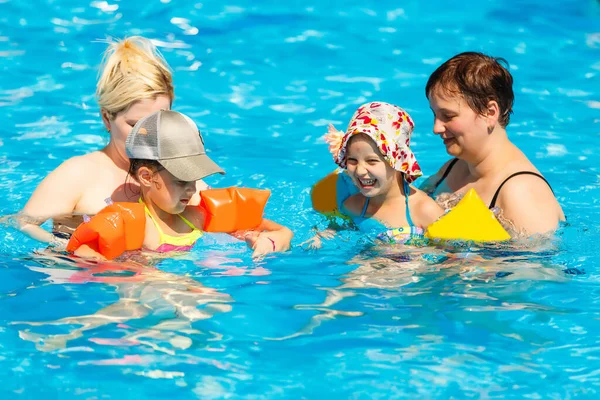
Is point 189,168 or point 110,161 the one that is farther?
point 110,161

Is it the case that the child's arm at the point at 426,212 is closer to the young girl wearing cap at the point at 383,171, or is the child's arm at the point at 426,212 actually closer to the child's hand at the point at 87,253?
the young girl wearing cap at the point at 383,171

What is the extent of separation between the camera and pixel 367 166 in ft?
18.7

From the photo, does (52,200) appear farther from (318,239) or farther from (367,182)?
(367,182)

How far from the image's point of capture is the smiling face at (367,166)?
568cm

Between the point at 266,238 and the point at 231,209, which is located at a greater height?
the point at 231,209

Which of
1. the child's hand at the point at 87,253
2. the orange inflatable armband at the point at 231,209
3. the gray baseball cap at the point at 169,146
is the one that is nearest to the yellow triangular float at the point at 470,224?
the orange inflatable armband at the point at 231,209

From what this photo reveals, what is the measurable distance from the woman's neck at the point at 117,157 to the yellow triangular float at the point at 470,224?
214cm

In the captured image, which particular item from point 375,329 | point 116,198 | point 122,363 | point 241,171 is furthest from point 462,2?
point 122,363

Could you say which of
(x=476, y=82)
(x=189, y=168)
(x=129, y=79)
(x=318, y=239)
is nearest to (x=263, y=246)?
(x=318, y=239)

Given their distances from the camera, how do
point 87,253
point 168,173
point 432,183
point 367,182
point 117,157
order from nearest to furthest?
point 87,253 → point 168,173 → point 367,182 → point 117,157 → point 432,183

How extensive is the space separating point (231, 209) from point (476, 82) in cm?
182

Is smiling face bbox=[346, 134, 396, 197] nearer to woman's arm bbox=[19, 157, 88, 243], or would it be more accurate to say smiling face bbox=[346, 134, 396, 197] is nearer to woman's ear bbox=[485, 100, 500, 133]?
woman's ear bbox=[485, 100, 500, 133]

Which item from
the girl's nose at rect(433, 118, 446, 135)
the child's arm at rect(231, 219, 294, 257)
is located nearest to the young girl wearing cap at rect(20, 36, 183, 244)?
the child's arm at rect(231, 219, 294, 257)

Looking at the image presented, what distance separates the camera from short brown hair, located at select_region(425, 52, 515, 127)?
19.3 feet
